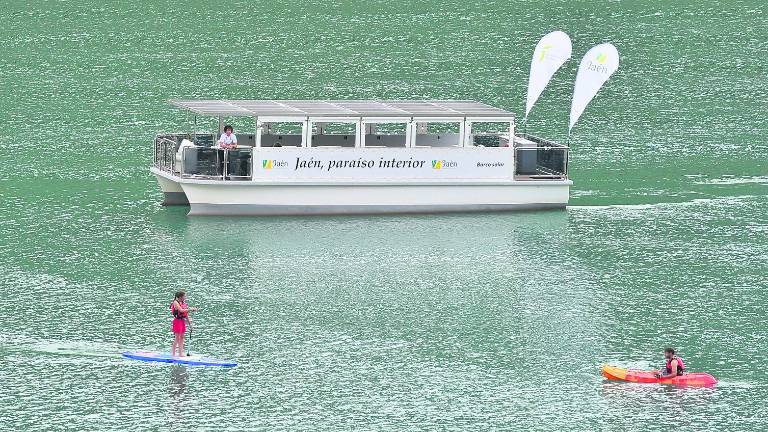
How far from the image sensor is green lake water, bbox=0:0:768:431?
142 feet

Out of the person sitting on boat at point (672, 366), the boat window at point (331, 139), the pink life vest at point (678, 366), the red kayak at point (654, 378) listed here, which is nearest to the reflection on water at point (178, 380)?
the red kayak at point (654, 378)

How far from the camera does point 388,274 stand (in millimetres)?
55812

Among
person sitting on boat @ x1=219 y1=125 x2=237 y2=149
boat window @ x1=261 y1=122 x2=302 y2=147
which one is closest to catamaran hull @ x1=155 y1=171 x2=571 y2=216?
person sitting on boat @ x1=219 y1=125 x2=237 y2=149

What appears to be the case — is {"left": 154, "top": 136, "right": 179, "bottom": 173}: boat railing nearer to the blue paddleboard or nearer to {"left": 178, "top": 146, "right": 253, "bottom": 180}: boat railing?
{"left": 178, "top": 146, "right": 253, "bottom": 180}: boat railing

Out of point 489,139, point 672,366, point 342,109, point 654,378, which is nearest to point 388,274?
point 342,109

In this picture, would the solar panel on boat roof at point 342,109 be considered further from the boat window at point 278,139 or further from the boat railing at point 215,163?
the boat railing at point 215,163

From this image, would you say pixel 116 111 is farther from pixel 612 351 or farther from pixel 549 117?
pixel 612 351

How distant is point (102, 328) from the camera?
48812mm

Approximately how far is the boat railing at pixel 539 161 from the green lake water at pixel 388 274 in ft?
4.94

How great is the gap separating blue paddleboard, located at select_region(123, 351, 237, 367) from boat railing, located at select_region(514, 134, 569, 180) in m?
21.3

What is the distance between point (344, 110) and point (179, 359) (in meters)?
20.5

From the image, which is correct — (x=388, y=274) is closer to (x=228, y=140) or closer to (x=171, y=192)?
(x=228, y=140)

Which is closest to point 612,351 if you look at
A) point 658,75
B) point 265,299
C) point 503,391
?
point 503,391

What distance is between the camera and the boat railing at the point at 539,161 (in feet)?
212
